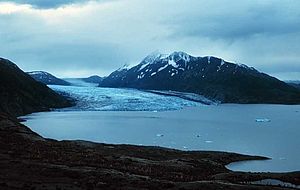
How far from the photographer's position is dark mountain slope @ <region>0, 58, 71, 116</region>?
6171 inches

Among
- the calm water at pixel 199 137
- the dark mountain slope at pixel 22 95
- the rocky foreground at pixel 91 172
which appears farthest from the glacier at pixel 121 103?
the rocky foreground at pixel 91 172

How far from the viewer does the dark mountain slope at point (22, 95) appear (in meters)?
157

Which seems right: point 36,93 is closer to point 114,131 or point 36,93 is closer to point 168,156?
point 114,131

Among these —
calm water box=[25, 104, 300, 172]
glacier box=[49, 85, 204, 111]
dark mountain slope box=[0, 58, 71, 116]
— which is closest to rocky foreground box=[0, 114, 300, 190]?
calm water box=[25, 104, 300, 172]

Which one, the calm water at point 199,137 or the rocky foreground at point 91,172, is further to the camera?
the calm water at point 199,137

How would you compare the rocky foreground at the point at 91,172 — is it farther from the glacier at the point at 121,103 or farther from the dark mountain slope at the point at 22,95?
the glacier at the point at 121,103

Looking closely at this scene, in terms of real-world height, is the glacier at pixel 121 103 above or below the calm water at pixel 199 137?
above

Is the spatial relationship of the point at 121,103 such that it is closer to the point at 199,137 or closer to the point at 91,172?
the point at 199,137

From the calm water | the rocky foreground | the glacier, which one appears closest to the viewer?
the rocky foreground

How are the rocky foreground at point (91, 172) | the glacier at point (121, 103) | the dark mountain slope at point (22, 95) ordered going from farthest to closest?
the glacier at point (121, 103)
the dark mountain slope at point (22, 95)
the rocky foreground at point (91, 172)

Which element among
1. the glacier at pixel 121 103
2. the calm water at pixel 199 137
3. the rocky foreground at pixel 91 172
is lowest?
the calm water at pixel 199 137

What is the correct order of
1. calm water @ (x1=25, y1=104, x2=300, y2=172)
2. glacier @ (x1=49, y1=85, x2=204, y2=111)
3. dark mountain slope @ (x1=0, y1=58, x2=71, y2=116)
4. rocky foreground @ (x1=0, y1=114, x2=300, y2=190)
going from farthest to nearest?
glacier @ (x1=49, y1=85, x2=204, y2=111)
dark mountain slope @ (x1=0, y1=58, x2=71, y2=116)
calm water @ (x1=25, y1=104, x2=300, y2=172)
rocky foreground @ (x1=0, y1=114, x2=300, y2=190)

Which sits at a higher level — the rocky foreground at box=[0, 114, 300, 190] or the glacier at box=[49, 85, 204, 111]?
the glacier at box=[49, 85, 204, 111]

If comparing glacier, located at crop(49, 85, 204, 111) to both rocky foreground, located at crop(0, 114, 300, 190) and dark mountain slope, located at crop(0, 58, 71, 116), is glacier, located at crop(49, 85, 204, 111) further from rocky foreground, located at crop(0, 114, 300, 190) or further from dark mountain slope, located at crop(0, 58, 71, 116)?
rocky foreground, located at crop(0, 114, 300, 190)
